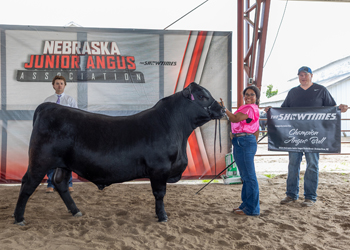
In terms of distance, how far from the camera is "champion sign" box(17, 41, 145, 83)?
535 cm

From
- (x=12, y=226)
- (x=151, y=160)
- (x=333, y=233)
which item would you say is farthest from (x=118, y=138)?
(x=333, y=233)

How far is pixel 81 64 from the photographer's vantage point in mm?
5438

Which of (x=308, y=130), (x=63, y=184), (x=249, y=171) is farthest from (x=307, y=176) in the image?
(x=63, y=184)

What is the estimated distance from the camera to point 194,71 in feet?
18.4

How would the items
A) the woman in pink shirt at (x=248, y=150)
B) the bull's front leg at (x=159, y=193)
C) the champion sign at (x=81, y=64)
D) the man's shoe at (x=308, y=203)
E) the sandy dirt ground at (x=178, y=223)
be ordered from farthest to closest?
the champion sign at (x=81, y=64)
the man's shoe at (x=308, y=203)
the woman in pink shirt at (x=248, y=150)
the bull's front leg at (x=159, y=193)
the sandy dirt ground at (x=178, y=223)

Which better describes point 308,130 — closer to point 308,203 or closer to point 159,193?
point 308,203

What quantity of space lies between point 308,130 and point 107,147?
2.84 metres

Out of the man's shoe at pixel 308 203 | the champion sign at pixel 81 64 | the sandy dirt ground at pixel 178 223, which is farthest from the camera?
the champion sign at pixel 81 64

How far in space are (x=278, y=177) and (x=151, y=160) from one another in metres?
3.72

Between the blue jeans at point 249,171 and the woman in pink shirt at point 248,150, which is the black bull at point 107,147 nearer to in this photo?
the woman in pink shirt at point 248,150

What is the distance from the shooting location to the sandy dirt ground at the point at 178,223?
2523 mm

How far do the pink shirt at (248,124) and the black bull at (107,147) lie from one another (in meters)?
0.33

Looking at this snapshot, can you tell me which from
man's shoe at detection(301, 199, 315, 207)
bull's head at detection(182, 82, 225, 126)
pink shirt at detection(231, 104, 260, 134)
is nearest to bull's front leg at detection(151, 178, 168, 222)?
bull's head at detection(182, 82, 225, 126)

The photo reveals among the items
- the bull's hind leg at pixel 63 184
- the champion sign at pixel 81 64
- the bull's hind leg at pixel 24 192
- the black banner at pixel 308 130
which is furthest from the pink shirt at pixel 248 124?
the champion sign at pixel 81 64
